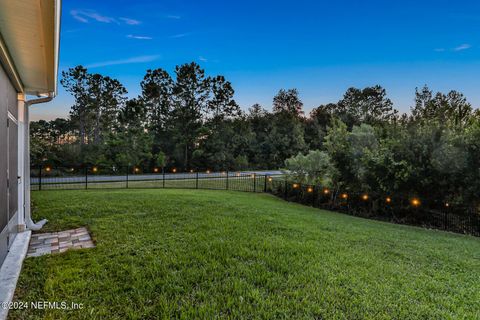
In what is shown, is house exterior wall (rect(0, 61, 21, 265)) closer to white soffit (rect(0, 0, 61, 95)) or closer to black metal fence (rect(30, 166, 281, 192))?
white soffit (rect(0, 0, 61, 95))

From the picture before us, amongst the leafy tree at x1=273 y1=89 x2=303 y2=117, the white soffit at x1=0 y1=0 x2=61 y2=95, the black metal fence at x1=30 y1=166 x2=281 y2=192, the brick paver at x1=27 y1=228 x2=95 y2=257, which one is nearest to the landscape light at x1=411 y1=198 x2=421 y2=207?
the black metal fence at x1=30 y1=166 x2=281 y2=192

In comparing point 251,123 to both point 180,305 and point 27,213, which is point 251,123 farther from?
point 180,305

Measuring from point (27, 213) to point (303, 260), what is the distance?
4.55 m

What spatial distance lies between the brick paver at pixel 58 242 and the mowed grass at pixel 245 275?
0.20 meters

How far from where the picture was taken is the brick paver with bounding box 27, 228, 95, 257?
355cm

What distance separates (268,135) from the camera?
29.4m

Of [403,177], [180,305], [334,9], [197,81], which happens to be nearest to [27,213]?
[180,305]

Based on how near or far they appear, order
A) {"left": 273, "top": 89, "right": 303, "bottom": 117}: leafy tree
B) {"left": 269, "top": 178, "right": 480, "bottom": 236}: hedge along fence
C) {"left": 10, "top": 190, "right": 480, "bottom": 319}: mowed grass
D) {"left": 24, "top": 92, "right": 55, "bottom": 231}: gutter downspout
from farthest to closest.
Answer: {"left": 273, "top": 89, "right": 303, "bottom": 117}: leafy tree < {"left": 269, "top": 178, "right": 480, "bottom": 236}: hedge along fence < {"left": 24, "top": 92, "right": 55, "bottom": 231}: gutter downspout < {"left": 10, "top": 190, "right": 480, "bottom": 319}: mowed grass

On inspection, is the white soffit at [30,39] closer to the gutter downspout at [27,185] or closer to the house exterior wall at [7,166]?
the house exterior wall at [7,166]

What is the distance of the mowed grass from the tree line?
4.73 meters

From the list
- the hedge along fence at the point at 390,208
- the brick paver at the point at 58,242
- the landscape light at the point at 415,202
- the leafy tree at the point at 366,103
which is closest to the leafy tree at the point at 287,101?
the leafy tree at the point at 366,103

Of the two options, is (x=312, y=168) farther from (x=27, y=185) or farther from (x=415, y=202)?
(x=27, y=185)

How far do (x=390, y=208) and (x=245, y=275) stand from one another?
8660 mm

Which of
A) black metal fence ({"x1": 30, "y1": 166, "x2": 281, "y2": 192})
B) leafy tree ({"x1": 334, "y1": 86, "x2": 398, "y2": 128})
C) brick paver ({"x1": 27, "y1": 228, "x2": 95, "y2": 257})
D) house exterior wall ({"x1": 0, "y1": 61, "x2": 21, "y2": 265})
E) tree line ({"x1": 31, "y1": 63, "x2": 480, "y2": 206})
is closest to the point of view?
house exterior wall ({"x1": 0, "y1": 61, "x2": 21, "y2": 265})
